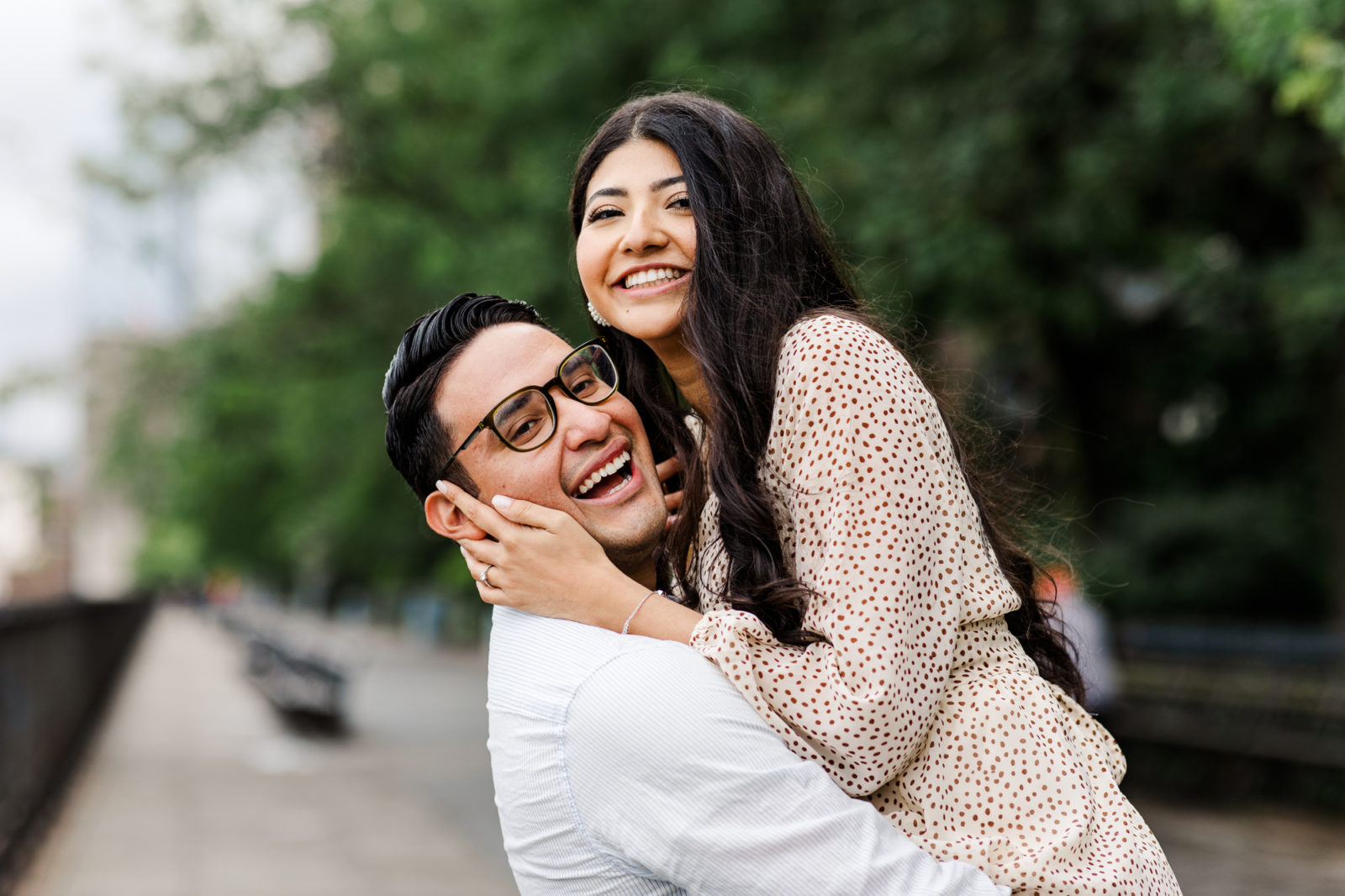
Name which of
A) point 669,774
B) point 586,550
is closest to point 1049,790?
point 669,774

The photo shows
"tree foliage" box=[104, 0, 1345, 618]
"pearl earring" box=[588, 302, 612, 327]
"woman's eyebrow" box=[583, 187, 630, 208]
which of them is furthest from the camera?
"tree foliage" box=[104, 0, 1345, 618]

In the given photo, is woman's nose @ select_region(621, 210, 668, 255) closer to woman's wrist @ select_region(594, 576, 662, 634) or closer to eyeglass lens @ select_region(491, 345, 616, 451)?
eyeglass lens @ select_region(491, 345, 616, 451)

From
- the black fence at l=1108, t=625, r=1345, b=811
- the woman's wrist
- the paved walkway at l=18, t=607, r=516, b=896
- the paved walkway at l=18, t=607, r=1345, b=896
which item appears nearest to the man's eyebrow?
the woman's wrist

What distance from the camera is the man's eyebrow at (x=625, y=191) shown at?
7.25 feet

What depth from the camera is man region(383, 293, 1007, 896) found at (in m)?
1.70

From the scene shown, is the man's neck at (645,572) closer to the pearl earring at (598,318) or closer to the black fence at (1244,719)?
the pearl earring at (598,318)

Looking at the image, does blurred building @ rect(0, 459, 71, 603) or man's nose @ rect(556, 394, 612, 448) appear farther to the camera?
blurred building @ rect(0, 459, 71, 603)

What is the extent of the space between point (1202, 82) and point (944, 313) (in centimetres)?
246

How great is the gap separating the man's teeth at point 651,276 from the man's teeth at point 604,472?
0.99 feet

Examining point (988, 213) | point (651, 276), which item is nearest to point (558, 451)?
point (651, 276)

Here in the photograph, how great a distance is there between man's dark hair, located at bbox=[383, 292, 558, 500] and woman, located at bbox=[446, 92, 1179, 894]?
0.10 meters

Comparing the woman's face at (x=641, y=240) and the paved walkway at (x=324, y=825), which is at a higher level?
the woman's face at (x=641, y=240)

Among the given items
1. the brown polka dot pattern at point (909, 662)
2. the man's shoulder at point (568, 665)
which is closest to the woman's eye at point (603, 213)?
the brown polka dot pattern at point (909, 662)

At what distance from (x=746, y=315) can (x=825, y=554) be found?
0.44 meters
